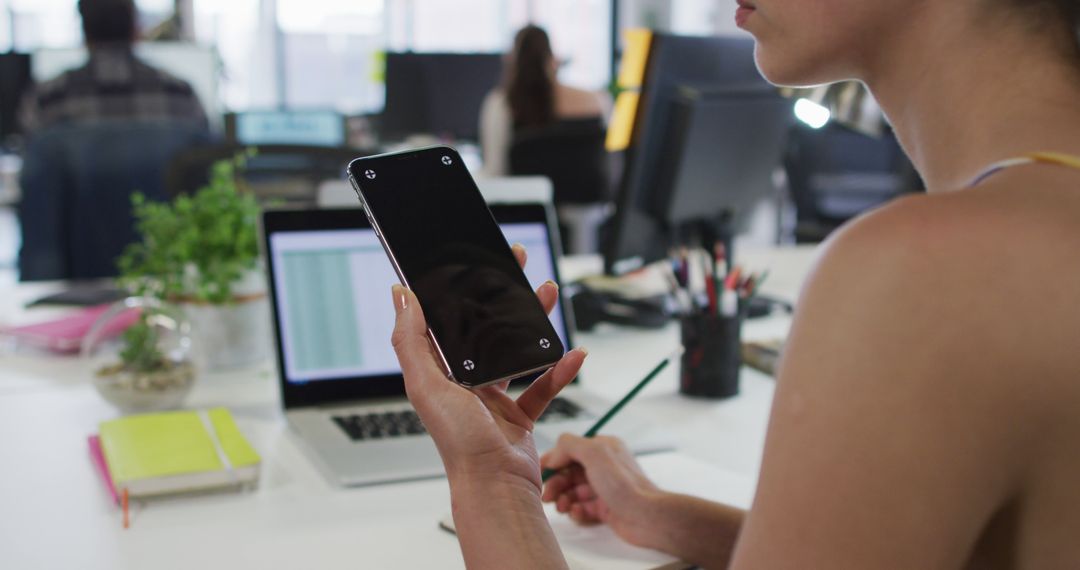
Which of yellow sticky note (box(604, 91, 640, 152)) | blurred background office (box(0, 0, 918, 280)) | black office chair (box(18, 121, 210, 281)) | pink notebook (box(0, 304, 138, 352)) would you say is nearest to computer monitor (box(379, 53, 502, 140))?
blurred background office (box(0, 0, 918, 280))

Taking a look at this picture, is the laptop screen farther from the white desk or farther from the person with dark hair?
the person with dark hair

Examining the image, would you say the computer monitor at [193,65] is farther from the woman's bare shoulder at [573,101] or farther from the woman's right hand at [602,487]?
the woman's right hand at [602,487]

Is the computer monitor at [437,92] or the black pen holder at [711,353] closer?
the black pen holder at [711,353]

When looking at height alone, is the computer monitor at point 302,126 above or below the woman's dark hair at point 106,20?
below

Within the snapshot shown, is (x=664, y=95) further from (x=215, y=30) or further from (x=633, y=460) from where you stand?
(x=215, y=30)

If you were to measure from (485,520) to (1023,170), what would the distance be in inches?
15.0

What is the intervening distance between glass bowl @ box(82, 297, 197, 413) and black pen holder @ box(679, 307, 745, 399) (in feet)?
1.98

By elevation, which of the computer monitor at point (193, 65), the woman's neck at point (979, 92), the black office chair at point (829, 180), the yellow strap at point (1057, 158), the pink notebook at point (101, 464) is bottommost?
the black office chair at point (829, 180)

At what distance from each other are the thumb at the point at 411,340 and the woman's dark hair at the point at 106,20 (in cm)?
268

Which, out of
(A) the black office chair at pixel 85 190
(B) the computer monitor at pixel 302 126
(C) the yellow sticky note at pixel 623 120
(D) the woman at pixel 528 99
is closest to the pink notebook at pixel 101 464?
(C) the yellow sticky note at pixel 623 120

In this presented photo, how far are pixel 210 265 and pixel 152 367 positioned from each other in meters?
0.20

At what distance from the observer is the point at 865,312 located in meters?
0.52

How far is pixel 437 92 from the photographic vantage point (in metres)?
4.67

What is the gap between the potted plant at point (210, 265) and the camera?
136 cm
